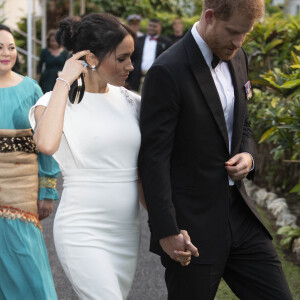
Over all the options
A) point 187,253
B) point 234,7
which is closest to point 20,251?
point 187,253

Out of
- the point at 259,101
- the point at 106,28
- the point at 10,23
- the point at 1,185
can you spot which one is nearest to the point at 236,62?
the point at 106,28

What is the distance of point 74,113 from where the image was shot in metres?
3.37

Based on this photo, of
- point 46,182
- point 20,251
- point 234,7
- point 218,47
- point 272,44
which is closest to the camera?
point 234,7

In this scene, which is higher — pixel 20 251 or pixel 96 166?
pixel 96 166

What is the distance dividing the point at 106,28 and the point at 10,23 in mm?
14950

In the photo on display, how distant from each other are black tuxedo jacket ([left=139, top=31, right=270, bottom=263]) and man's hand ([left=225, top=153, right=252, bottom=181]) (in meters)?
0.03

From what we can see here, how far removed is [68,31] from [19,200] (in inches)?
47.7

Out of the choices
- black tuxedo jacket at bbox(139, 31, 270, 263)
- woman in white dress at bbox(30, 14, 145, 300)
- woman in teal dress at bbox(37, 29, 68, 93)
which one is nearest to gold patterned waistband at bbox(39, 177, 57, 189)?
woman in white dress at bbox(30, 14, 145, 300)

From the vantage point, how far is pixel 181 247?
9.88 ft

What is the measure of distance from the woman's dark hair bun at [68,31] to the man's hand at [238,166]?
43.9 inches

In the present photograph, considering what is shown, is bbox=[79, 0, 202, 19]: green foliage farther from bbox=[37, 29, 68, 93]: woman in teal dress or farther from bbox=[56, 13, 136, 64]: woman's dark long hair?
bbox=[56, 13, 136, 64]: woman's dark long hair

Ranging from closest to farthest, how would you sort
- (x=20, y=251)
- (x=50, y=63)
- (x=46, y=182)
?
(x=20, y=251), (x=46, y=182), (x=50, y=63)

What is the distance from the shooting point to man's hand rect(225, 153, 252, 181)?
3117 millimetres

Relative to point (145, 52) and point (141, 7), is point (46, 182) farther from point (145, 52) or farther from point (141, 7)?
point (141, 7)
